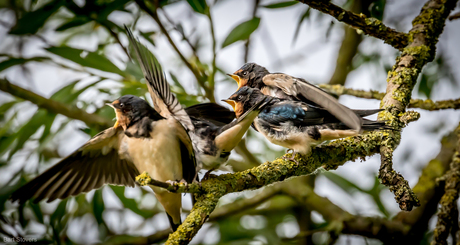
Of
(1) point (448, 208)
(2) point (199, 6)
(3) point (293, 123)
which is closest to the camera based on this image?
(3) point (293, 123)

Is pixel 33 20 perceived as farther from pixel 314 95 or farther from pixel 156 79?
pixel 314 95

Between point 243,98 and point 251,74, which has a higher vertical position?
point 251,74

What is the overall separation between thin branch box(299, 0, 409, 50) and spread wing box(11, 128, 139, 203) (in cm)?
80

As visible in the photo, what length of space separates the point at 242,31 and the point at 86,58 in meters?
0.77

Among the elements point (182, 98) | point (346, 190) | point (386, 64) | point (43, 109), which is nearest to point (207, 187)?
point (182, 98)

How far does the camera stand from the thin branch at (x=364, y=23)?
1.34 meters

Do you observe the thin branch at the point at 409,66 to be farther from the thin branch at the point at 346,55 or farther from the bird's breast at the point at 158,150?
the thin branch at the point at 346,55

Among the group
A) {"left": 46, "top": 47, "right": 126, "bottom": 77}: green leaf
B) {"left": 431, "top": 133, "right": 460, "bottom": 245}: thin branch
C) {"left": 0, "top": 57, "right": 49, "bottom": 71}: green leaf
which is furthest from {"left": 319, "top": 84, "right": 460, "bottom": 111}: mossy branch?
{"left": 0, "top": 57, "right": 49, "bottom": 71}: green leaf

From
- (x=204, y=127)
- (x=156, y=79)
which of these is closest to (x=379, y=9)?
(x=204, y=127)

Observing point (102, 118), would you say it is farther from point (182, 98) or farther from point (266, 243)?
point (266, 243)

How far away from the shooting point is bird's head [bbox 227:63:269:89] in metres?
1.57

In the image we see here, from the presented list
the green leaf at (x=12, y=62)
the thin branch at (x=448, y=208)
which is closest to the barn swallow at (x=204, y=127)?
the thin branch at (x=448, y=208)

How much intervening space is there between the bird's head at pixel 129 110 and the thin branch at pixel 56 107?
74 cm

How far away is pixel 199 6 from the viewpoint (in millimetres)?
1766
